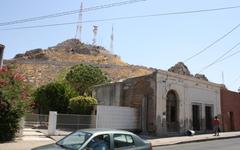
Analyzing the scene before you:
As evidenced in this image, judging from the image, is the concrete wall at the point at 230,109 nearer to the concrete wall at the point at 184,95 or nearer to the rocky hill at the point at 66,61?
the concrete wall at the point at 184,95

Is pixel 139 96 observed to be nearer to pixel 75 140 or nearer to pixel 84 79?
pixel 75 140

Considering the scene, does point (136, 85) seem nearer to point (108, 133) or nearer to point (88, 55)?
point (108, 133)

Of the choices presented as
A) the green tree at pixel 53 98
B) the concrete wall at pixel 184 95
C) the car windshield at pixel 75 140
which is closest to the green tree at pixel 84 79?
the green tree at pixel 53 98

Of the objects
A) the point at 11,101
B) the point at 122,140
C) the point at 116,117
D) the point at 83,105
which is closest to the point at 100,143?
the point at 122,140

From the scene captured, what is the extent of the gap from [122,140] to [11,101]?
11.0m

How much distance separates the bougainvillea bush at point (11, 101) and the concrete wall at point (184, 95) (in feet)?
37.7

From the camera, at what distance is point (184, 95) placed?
97.3 ft

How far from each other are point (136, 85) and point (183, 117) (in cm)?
522

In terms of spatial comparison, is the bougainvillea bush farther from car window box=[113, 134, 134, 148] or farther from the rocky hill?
the rocky hill

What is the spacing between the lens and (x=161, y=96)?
27.0 m

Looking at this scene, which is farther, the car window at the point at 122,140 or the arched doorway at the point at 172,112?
the arched doorway at the point at 172,112

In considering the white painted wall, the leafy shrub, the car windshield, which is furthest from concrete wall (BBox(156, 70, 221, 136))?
the car windshield

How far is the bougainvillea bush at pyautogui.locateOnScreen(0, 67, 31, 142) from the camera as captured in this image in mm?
18219

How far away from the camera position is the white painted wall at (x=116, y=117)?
2547 cm
